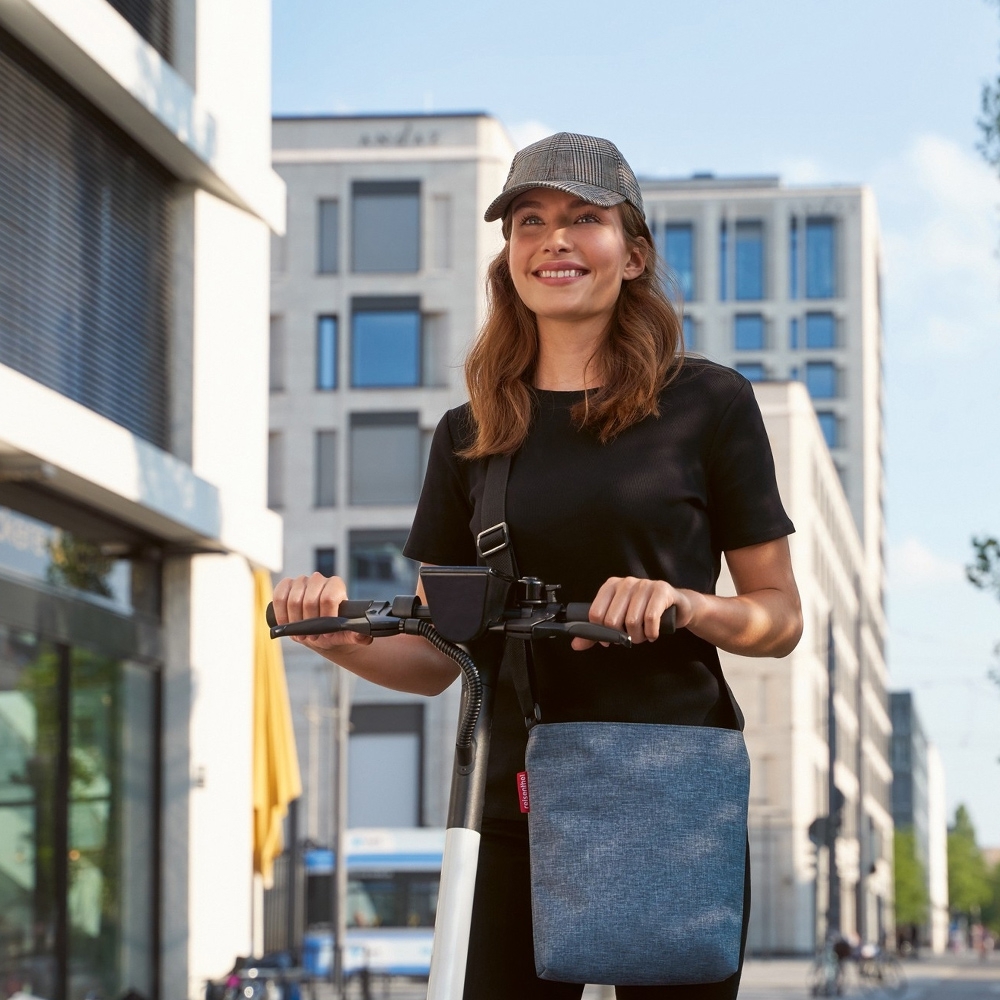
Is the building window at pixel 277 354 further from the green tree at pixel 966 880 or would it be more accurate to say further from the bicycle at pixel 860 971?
the green tree at pixel 966 880

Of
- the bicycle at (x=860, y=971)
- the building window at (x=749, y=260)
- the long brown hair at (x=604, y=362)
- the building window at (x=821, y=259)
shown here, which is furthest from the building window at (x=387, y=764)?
the building window at (x=821, y=259)

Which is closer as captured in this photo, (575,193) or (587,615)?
(587,615)

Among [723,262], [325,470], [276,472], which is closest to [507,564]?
[325,470]

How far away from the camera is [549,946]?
7.06 feet

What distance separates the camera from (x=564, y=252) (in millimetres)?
2494

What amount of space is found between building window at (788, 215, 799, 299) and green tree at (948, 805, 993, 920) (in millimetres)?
78642

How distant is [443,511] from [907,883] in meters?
105

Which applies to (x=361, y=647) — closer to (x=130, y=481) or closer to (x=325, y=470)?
(x=130, y=481)

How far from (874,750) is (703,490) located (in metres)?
93.9

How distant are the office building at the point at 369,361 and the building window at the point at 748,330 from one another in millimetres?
39332

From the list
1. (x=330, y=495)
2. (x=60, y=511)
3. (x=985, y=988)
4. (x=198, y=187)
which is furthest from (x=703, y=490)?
(x=330, y=495)

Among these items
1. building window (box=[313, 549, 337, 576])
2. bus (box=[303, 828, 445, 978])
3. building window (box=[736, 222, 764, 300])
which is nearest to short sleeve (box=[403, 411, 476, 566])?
bus (box=[303, 828, 445, 978])

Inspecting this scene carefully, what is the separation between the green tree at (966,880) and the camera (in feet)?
491

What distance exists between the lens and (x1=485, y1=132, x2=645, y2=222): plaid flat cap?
96.4 inches
